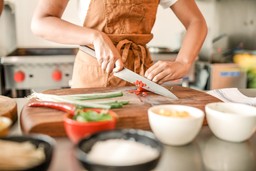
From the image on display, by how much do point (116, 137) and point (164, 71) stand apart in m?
0.56


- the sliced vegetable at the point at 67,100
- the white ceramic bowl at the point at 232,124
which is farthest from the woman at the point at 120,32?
Answer: the white ceramic bowl at the point at 232,124

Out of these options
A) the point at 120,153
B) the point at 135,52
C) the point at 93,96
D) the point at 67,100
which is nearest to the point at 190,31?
the point at 135,52

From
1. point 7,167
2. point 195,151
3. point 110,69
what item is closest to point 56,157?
point 7,167

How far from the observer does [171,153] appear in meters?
0.73

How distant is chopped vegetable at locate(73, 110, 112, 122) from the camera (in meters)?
0.72

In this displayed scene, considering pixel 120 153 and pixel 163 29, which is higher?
pixel 163 29

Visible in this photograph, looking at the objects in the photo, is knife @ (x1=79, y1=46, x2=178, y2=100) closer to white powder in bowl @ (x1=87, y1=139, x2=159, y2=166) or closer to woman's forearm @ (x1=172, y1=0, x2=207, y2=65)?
woman's forearm @ (x1=172, y1=0, x2=207, y2=65)

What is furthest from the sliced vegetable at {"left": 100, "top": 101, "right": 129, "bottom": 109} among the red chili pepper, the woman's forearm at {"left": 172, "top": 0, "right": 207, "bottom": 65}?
the woman's forearm at {"left": 172, "top": 0, "right": 207, "bottom": 65}

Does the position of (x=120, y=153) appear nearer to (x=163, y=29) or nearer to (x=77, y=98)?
(x=77, y=98)

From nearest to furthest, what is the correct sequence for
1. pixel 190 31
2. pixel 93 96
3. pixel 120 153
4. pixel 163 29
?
pixel 120 153
pixel 93 96
pixel 190 31
pixel 163 29

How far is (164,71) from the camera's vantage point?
116cm

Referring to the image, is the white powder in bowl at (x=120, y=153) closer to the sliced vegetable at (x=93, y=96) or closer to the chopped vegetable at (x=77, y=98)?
the chopped vegetable at (x=77, y=98)

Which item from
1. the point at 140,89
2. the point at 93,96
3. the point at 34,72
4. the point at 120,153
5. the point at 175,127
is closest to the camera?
the point at 120,153

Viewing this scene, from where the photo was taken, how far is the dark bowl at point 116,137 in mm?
534
